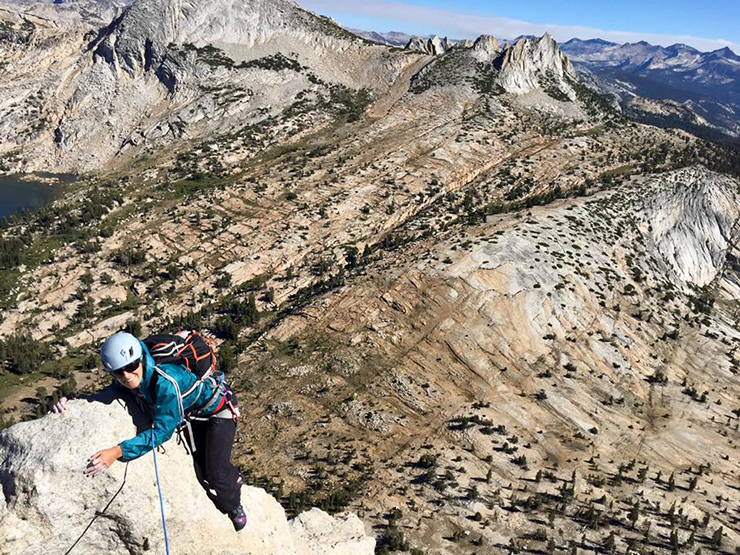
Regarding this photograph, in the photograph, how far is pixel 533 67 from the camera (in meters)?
96.4

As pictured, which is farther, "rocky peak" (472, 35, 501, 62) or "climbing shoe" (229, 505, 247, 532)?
"rocky peak" (472, 35, 501, 62)

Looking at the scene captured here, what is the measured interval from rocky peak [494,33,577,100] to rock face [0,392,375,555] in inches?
→ 3774

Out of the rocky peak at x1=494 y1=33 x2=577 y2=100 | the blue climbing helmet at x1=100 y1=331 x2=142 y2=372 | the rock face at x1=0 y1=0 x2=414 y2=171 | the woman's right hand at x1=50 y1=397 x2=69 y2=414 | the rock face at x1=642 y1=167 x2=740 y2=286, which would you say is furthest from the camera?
the rocky peak at x1=494 y1=33 x2=577 y2=100

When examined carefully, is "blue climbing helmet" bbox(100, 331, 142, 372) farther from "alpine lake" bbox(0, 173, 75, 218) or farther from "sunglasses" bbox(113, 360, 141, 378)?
"alpine lake" bbox(0, 173, 75, 218)

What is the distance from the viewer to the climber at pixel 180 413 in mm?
6484

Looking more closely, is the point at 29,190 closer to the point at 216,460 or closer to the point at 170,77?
the point at 170,77

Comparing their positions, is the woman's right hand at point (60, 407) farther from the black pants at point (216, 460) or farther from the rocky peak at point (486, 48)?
the rocky peak at point (486, 48)

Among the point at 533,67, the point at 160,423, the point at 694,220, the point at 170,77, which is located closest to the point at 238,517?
the point at 160,423

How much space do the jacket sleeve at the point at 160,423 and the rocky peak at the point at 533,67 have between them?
95.9 metres

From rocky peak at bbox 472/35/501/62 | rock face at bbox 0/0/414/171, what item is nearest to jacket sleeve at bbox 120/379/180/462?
rock face at bbox 0/0/414/171

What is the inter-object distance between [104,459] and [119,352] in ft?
5.90

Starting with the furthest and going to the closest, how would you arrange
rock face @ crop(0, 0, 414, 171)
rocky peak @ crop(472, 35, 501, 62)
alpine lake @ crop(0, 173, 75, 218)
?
rocky peak @ crop(472, 35, 501, 62) → rock face @ crop(0, 0, 414, 171) → alpine lake @ crop(0, 173, 75, 218)

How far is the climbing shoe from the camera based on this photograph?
8.84 m

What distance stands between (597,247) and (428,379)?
26.0m
